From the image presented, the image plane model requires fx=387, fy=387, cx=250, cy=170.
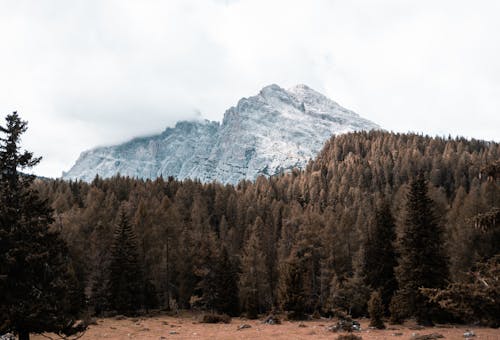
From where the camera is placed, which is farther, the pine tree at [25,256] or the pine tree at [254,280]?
the pine tree at [254,280]

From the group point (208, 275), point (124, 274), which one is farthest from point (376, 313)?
point (124, 274)

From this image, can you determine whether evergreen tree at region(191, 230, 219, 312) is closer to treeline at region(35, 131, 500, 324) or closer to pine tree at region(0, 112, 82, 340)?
treeline at region(35, 131, 500, 324)

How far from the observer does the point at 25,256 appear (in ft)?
65.8

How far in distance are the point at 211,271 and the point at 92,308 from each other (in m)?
19.3

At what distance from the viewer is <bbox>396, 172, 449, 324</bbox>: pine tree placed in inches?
1609

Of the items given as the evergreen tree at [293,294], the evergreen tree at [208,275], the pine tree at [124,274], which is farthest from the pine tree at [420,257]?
the pine tree at [124,274]

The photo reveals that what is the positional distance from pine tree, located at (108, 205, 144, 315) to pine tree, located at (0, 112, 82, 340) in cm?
4040

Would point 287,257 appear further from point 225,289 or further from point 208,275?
point 208,275

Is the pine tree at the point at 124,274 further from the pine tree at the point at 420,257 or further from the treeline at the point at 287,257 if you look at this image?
the pine tree at the point at 420,257

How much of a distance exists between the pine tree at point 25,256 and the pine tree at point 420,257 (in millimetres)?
33803

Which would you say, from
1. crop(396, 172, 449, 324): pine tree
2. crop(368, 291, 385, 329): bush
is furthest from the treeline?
crop(368, 291, 385, 329): bush

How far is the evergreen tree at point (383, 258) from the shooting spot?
2046 inches

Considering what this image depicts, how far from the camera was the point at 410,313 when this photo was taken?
137 ft

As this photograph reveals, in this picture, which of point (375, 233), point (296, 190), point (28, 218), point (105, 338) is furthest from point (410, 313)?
point (296, 190)
